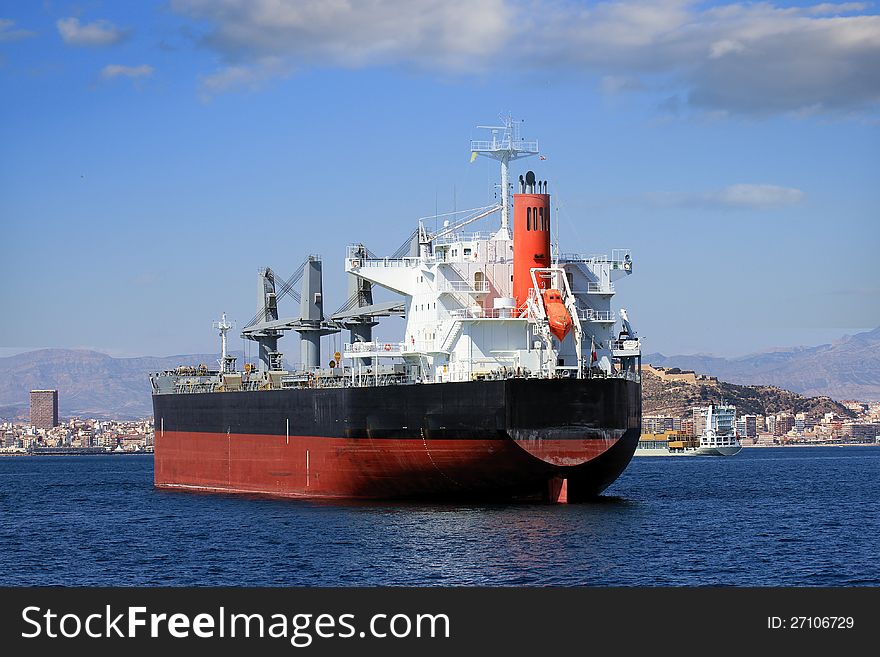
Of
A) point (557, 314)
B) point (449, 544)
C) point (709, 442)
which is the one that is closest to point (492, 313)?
point (557, 314)

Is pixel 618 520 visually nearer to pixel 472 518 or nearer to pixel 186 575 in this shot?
pixel 472 518

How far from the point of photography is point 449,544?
3319cm

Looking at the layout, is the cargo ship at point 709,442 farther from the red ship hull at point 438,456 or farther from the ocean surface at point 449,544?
the ocean surface at point 449,544

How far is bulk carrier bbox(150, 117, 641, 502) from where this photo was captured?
39.5 m

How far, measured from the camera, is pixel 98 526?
4297cm

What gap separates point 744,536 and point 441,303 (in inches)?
525

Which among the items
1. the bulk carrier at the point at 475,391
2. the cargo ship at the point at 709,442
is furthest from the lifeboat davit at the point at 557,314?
the cargo ship at the point at 709,442

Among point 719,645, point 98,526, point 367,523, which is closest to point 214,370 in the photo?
point 98,526

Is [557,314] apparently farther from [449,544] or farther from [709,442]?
[709,442]

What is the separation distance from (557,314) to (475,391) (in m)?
4.32

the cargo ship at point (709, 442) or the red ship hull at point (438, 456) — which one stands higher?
the red ship hull at point (438, 456)

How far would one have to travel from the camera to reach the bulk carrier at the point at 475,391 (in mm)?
39469

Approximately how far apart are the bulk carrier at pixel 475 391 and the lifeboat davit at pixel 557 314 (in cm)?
5

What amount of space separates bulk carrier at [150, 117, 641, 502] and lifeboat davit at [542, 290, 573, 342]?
45mm
